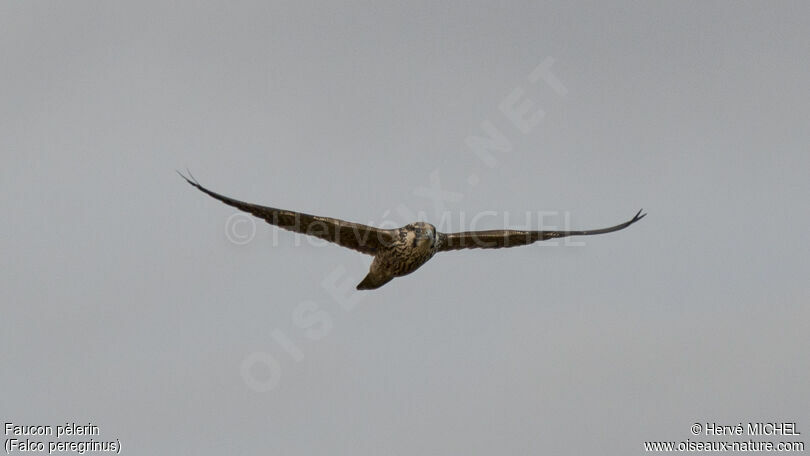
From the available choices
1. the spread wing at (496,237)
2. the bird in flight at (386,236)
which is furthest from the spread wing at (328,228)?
the spread wing at (496,237)

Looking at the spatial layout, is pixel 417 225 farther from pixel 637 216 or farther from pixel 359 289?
pixel 637 216

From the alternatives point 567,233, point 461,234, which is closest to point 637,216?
point 567,233

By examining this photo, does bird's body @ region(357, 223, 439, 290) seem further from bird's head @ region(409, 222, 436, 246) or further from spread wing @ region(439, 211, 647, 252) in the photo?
spread wing @ region(439, 211, 647, 252)

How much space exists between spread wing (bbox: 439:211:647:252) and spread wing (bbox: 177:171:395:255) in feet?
7.18

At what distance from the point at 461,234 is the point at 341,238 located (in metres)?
3.72

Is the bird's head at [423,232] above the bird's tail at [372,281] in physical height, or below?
above

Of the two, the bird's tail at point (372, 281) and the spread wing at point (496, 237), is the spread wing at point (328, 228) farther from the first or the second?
the spread wing at point (496, 237)

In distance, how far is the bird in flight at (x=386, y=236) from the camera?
2844 centimetres

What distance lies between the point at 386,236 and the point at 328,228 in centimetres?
170

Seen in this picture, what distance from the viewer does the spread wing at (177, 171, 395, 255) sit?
91.6 ft

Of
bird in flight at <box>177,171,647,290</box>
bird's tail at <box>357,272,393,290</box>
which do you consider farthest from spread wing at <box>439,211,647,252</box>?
bird's tail at <box>357,272,393,290</box>

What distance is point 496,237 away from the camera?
101 ft

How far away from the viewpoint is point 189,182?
86.6 feet

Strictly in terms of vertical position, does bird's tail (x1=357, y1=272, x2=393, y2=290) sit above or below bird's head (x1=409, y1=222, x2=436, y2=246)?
below
